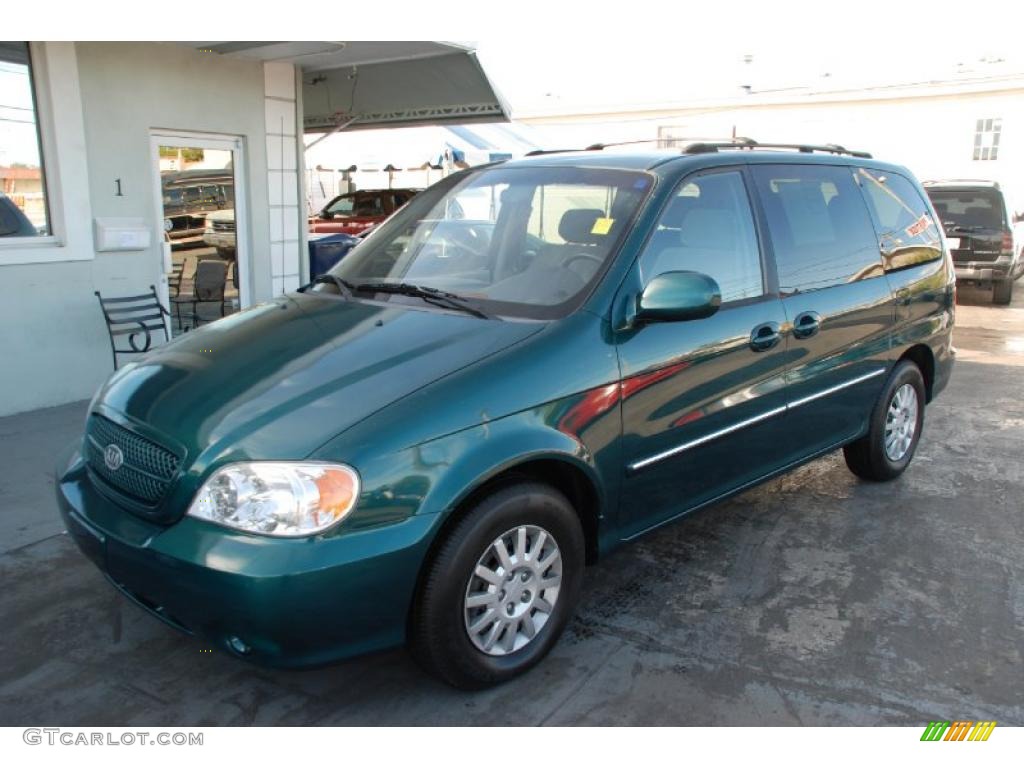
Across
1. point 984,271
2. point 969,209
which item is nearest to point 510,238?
point 984,271

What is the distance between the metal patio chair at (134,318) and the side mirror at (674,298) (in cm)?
462

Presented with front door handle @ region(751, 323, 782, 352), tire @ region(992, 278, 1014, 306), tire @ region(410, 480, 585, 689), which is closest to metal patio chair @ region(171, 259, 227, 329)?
front door handle @ region(751, 323, 782, 352)

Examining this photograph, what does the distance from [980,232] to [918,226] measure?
873 cm

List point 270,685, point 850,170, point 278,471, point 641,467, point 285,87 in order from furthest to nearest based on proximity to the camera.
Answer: point 285,87, point 850,170, point 641,467, point 270,685, point 278,471

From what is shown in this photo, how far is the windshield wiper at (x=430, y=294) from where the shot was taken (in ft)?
10.6

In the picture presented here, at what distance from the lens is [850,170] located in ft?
15.0

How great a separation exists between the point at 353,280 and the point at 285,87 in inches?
187

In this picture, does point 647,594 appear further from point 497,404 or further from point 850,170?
point 850,170

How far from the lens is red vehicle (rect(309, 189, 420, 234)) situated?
1627 centimetres

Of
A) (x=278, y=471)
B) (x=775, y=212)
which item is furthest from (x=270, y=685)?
(x=775, y=212)

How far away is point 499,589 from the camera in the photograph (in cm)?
285

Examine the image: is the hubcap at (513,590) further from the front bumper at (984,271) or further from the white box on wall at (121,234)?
the front bumper at (984,271)

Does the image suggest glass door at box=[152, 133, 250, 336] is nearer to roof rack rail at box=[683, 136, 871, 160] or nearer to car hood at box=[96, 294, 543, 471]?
car hood at box=[96, 294, 543, 471]

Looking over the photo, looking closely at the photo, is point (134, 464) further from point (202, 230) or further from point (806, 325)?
point (202, 230)
